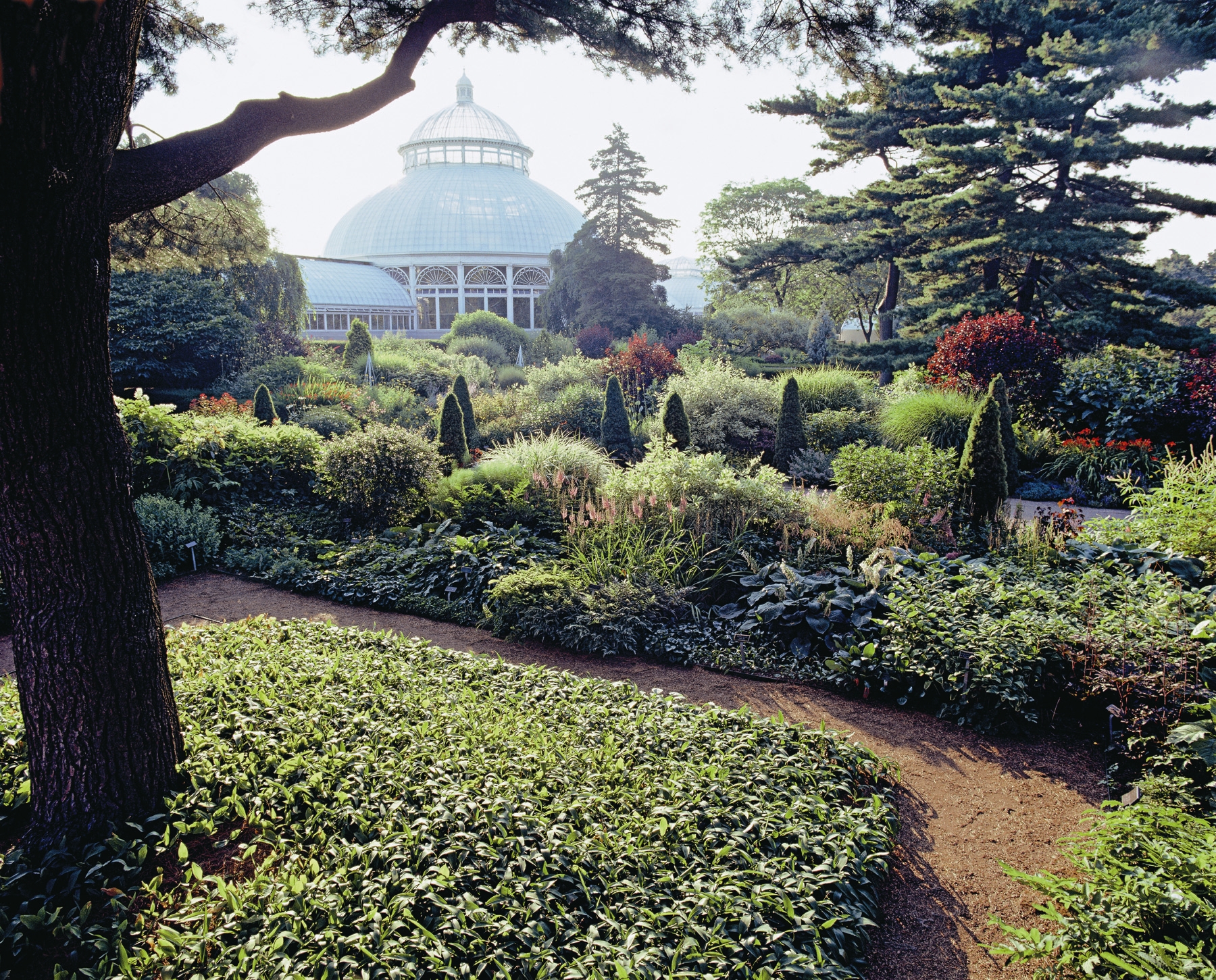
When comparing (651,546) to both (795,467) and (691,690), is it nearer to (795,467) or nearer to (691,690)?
(691,690)

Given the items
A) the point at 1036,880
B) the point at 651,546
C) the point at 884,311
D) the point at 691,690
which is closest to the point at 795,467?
the point at 651,546

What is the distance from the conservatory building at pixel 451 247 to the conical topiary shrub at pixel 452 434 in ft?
148

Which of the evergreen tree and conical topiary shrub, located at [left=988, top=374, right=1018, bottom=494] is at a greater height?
the evergreen tree

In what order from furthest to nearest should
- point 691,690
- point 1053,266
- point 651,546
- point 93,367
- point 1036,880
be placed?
point 1053,266 < point 651,546 < point 691,690 < point 93,367 < point 1036,880

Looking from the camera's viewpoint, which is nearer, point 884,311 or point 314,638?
point 314,638

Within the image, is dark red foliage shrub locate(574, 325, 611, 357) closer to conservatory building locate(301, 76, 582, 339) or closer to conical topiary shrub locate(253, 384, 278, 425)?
conical topiary shrub locate(253, 384, 278, 425)

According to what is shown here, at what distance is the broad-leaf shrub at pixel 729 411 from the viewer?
13.1 metres

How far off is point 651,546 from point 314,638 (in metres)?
2.83

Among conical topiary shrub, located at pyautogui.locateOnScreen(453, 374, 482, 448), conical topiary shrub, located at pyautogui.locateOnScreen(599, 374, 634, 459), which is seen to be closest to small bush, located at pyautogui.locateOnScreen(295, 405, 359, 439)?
conical topiary shrub, located at pyautogui.locateOnScreen(453, 374, 482, 448)

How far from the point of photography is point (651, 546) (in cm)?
641

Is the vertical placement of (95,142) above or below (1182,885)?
above

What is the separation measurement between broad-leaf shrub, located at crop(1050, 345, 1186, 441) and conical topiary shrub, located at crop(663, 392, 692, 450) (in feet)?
19.9

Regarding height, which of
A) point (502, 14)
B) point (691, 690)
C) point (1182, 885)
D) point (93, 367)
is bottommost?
point (691, 690)

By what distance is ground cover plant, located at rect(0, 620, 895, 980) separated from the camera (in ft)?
7.43
